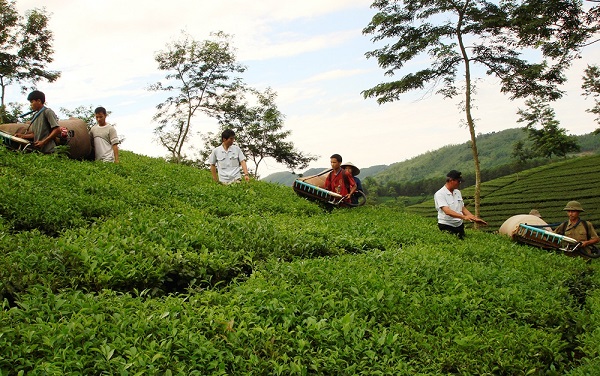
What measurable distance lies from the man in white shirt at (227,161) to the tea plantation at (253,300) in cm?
370

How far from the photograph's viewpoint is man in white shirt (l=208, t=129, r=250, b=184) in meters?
11.6

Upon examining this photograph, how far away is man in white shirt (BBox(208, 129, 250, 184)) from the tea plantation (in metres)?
3.70

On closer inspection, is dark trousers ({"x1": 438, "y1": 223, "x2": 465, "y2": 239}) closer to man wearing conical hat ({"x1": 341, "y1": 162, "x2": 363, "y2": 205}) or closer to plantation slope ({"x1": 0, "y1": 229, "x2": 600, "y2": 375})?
man wearing conical hat ({"x1": 341, "y1": 162, "x2": 363, "y2": 205})

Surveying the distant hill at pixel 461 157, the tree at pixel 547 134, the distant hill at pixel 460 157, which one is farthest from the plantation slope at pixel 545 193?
the distant hill at pixel 460 157

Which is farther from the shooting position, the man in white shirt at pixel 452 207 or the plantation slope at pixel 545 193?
the plantation slope at pixel 545 193

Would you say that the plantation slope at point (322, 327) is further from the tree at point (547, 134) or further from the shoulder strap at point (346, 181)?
the tree at point (547, 134)

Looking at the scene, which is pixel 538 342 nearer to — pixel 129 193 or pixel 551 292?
pixel 551 292

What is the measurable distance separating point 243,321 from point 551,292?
4.20m

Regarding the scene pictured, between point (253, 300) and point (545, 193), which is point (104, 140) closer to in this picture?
point (253, 300)

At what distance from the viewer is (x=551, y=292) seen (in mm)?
5980

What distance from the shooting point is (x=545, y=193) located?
38531 millimetres

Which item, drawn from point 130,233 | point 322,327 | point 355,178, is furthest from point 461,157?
point 322,327

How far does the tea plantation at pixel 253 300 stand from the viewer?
11.3 ft

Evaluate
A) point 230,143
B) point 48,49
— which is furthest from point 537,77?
point 48,49
